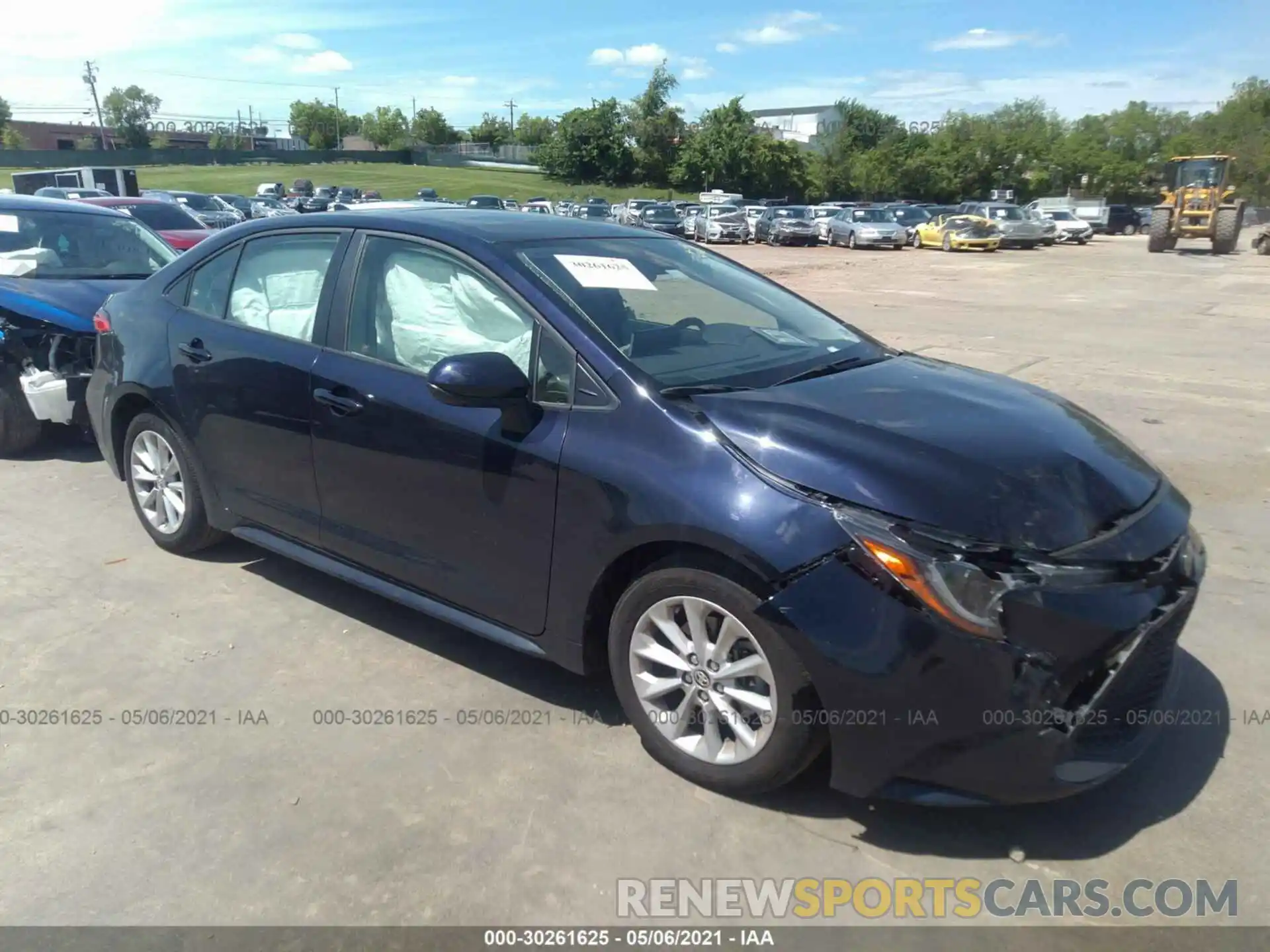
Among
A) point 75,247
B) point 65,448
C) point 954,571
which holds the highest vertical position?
point 75,247

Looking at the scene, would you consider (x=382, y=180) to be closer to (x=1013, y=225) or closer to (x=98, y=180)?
(x=98, y=180)

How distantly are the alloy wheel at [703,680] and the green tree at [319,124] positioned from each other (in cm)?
15524

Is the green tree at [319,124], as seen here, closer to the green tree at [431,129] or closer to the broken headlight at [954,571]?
the green tree at [431,129]

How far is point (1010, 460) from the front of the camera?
9.72ft

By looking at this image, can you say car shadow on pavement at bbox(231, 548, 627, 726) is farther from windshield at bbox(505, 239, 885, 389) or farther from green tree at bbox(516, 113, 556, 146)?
green tree at bbox(516, 113, 556, 146)

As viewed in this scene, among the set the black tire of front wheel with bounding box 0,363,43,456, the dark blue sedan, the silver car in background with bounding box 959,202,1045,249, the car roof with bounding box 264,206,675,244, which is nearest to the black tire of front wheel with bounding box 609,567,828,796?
the dark blue sedan

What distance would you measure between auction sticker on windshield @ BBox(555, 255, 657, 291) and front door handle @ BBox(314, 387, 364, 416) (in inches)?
36.8

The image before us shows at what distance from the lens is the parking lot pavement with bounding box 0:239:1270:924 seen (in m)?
2.73

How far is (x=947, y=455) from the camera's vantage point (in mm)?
2916

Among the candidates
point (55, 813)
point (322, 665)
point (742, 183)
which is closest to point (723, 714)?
point (322, 665)

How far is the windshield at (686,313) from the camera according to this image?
3443 millimetres

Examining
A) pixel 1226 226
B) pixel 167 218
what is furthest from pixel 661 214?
pixel 167 218

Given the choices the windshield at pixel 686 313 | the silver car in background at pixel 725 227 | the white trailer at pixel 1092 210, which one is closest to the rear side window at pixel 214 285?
the windshield at pixel 686 313

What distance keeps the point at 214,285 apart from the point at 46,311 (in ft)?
8.57
